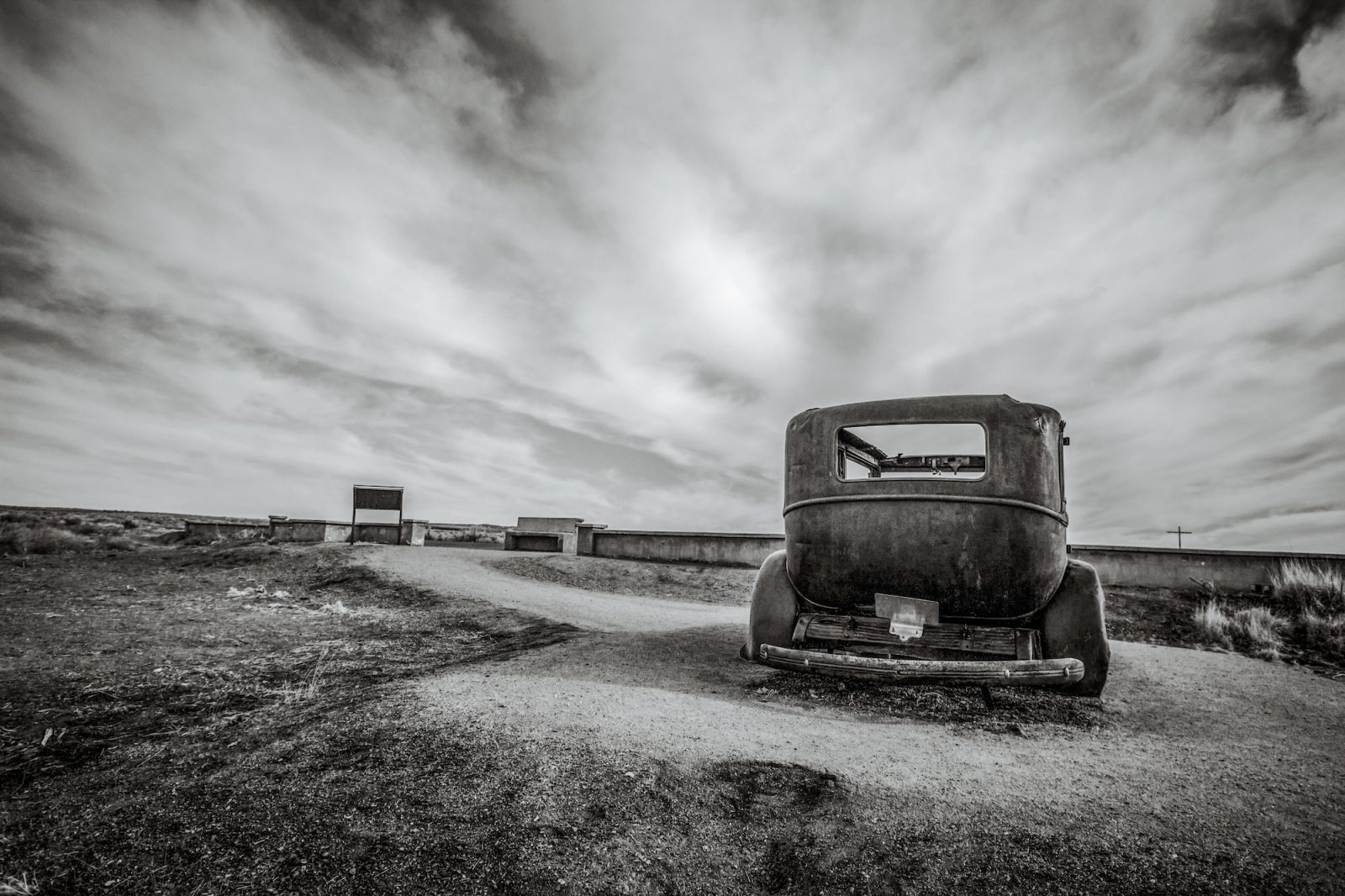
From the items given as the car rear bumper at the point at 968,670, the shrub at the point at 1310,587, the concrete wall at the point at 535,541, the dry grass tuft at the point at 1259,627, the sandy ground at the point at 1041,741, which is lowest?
the sandy ground at the point at 1041,741

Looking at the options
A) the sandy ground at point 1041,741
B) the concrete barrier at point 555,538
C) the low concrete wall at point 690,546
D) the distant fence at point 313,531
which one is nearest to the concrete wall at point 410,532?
the distant fence at point 313,531

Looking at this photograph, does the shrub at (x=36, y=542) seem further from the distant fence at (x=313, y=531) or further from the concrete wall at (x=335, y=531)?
the concrete wall at (x=335, y=531)

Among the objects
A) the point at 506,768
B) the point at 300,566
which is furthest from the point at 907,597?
the point at 300,566

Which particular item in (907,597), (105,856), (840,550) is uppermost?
(840,550)

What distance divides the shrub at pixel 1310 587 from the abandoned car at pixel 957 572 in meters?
8.22

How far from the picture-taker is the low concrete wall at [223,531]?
18281 mm

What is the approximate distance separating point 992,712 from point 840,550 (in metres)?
1.38

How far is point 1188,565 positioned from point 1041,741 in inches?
472

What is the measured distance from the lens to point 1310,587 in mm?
9961

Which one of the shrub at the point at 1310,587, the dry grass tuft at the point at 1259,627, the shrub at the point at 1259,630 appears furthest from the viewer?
the shrub at the point at 1310,587

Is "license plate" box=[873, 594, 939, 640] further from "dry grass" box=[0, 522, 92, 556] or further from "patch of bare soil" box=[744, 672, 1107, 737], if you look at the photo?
"dry grass" box=[0, 522, 92, 556]

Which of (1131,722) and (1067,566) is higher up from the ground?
(1067,566)

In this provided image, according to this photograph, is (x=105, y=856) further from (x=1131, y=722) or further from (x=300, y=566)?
(x=300, y=566)

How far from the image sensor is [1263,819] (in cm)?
257
